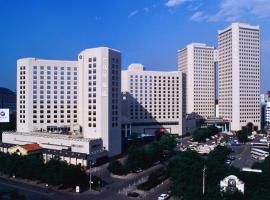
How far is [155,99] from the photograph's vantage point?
258 ft

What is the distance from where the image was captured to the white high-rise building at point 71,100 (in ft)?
157

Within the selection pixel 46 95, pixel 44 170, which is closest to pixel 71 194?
pixel 44 170

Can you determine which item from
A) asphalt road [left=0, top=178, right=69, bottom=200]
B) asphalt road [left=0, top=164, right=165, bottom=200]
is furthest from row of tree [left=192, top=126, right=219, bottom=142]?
asphalt road [left=0, top=178, right=69, bottom=200]

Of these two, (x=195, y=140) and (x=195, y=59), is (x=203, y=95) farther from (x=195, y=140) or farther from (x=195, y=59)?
(x=195, y=140)

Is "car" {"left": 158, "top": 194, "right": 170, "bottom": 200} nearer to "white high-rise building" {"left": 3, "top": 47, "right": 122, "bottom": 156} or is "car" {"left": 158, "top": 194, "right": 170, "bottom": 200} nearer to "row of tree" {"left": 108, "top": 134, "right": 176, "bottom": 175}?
"row of tree" {"left": 108, "top": 134, "right": 176, "bottom": 175}

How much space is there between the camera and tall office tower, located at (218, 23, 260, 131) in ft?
291

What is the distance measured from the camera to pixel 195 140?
7031 centimetres

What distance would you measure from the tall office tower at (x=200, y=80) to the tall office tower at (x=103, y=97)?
55.4 m

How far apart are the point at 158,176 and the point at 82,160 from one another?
11.0 m

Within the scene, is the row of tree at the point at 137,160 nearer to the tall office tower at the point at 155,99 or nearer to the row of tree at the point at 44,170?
the row of tree at the point at 44,170

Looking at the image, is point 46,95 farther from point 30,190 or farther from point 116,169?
point 30,190

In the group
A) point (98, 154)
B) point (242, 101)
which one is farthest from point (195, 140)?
point (98, 154)

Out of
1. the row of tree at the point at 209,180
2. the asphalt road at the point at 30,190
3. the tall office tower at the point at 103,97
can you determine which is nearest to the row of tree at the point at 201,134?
the tall office tower at the point at 103,97

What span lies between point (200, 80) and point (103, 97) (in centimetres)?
6179
